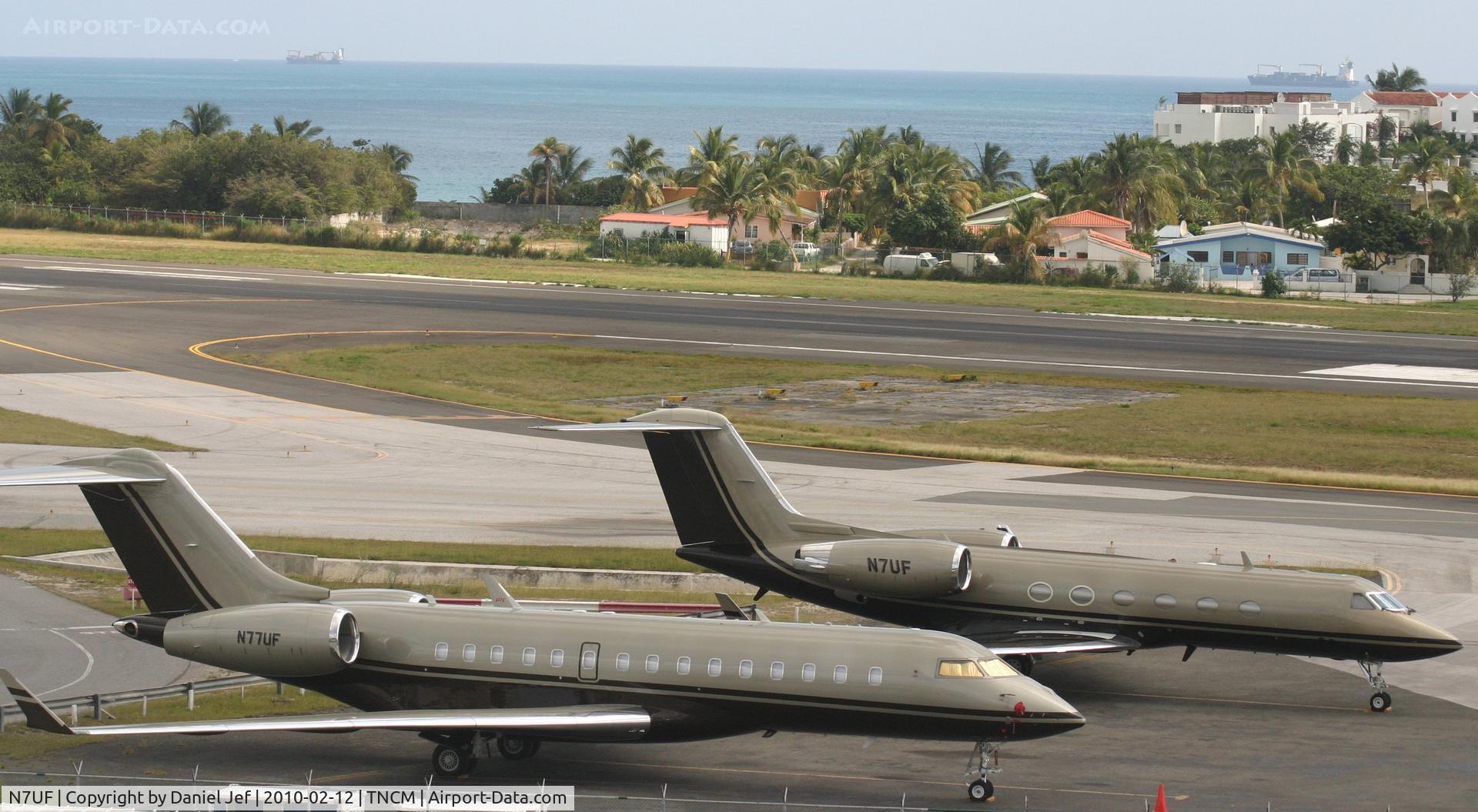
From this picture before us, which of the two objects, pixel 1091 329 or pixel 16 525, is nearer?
pixel 16 525

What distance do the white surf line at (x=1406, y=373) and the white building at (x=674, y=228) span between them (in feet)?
221

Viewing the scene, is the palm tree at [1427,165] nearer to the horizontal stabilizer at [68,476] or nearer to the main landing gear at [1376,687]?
the main landing gear at [1376,687]

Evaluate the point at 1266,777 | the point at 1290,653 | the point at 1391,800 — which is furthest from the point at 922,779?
the point at 1290,653

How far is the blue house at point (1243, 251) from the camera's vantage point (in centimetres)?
13500

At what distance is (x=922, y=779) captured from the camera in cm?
2538

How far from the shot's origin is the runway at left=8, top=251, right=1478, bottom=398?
82000 mm

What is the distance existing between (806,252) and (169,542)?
118 m

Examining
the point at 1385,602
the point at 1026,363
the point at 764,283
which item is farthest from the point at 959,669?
the point at 764,283

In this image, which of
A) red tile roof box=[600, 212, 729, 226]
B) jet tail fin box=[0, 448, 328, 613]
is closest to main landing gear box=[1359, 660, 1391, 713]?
jet tail fin box=[0, 448, 328, 613]

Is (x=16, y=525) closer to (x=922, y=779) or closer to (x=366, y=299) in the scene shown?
(x=922, y=779)

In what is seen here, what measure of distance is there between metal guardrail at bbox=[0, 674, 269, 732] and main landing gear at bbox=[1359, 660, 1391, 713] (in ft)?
70.3

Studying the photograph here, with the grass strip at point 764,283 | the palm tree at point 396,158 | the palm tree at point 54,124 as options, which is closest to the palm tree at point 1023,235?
the grass strip at point 764,283

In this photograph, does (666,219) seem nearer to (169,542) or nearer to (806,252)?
(806,252)

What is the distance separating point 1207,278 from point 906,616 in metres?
109
